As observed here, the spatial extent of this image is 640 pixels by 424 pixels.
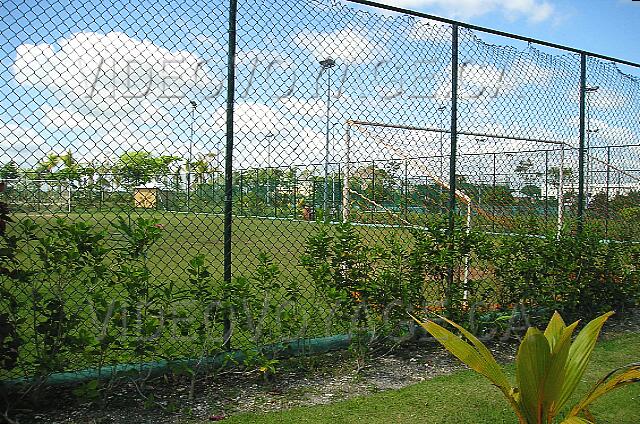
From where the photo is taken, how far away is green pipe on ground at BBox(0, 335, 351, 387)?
3.54 m

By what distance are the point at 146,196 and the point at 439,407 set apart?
7.83 feet

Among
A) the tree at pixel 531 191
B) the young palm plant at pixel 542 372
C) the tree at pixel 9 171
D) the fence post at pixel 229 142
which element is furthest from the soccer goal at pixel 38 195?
the tree at pixel 531 191

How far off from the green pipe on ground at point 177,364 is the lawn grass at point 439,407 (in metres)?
0.57

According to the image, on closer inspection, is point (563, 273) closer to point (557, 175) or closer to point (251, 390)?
point (251, 390)

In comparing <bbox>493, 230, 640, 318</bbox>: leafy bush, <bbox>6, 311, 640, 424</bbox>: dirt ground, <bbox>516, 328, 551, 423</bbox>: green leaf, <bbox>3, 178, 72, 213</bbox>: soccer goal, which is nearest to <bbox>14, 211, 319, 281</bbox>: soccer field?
<bbox>3, 178, 72, 213</bbox>: soccer goal

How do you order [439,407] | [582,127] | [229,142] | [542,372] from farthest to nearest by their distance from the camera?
1. [582,127]
2. [229,142]
3. [439,407]
4. [542,372]

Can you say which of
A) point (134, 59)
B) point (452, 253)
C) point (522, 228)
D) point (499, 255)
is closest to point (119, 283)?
point (134, 59)

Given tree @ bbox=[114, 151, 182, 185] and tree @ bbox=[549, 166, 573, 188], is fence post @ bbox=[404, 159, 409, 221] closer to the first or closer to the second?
tree @ bbox=[114, 151, 182, 185]

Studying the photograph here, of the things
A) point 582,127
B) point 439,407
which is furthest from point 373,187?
point 439,407

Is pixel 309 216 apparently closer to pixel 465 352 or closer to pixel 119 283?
pixel 119 283

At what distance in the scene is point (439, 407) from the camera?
3668mm

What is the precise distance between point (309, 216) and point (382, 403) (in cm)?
250

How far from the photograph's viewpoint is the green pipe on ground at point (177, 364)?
11.6ft

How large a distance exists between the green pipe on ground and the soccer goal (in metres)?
1.04
